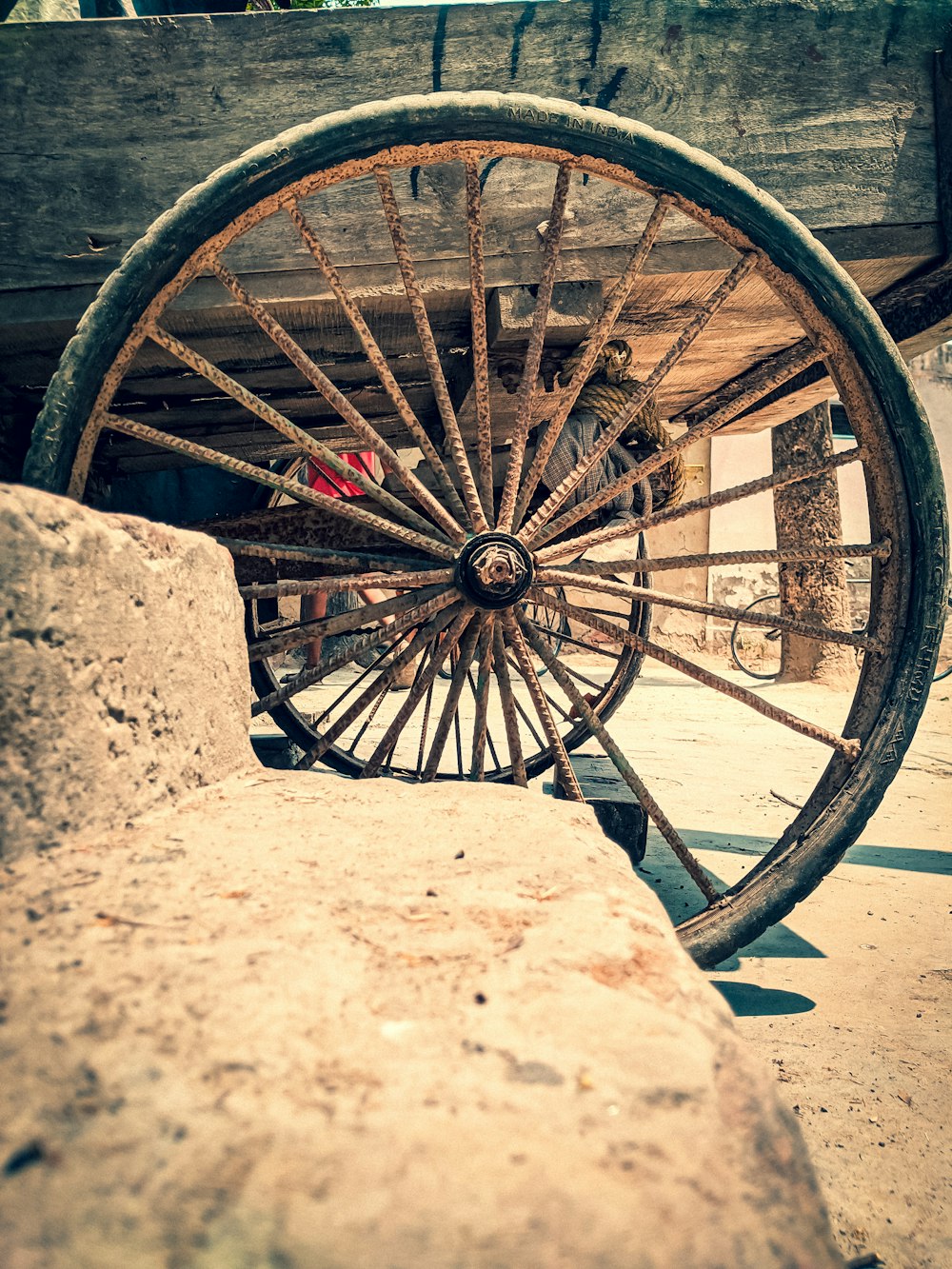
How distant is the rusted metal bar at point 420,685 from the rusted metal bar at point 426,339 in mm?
235

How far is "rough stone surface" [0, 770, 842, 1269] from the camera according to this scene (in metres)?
0.51

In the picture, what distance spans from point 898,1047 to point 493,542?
4.48ft

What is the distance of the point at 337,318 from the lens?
2035 mm

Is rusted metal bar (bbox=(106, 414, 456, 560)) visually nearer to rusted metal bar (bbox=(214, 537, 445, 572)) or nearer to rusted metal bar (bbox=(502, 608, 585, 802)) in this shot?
rusted metal bar (bbox=(214, 537, 445, 572))

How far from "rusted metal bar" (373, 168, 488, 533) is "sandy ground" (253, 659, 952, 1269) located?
4.31 feet

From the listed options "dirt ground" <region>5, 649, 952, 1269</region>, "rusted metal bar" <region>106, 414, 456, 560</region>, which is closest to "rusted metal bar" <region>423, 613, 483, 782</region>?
"rusted metal bar" <region>106, 414, 456, 560</region>

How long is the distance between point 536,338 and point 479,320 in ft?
0.44

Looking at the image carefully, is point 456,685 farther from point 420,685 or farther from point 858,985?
point 858,985

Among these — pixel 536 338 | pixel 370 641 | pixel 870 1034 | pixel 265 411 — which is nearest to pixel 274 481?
pixel 265 411

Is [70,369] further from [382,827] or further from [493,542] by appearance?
[382,827]

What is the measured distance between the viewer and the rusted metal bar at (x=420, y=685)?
188 centimetres

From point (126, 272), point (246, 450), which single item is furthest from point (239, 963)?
point (246, 450)

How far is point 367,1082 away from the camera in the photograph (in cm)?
62

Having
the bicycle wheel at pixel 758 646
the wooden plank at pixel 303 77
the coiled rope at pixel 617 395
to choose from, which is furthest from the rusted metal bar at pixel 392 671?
the bicycle wheel at pixel 758 646
